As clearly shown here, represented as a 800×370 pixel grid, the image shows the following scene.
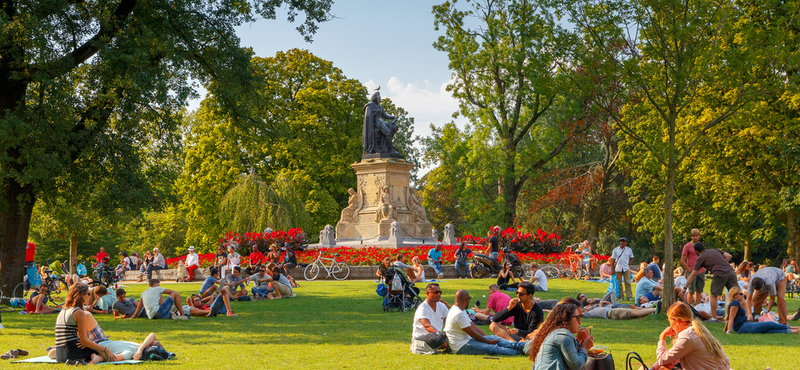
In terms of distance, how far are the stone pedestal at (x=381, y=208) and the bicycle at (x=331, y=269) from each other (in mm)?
4140

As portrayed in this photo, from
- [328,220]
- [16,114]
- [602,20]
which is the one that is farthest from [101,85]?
[328,220]

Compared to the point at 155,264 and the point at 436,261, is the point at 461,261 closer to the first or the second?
the point at 436,261

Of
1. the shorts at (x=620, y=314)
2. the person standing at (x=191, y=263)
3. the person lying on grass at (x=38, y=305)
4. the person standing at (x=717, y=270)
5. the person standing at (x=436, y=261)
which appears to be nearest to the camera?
the person standing at (x=717, y=270)

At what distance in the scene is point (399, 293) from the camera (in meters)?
14.3

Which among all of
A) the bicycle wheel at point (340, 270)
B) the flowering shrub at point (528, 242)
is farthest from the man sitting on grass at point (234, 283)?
the flowering shrub at point (528, 242)

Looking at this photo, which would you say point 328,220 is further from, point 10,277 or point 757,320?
point 757,320

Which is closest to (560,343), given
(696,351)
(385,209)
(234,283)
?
(696,351)

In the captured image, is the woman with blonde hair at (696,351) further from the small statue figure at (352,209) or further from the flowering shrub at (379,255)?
the small statue figure at (352,209)

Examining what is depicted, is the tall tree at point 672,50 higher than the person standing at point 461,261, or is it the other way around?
the tall tree at point 672,50

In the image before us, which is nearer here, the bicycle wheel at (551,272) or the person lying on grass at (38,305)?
the person lying on grass at (38,305)

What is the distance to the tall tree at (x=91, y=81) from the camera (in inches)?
543

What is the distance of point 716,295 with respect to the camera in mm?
12211

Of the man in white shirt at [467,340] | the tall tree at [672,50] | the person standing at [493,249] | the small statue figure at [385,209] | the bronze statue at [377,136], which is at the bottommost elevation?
the man in white shirt at [467,340]

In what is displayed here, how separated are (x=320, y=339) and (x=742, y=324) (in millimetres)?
6352
